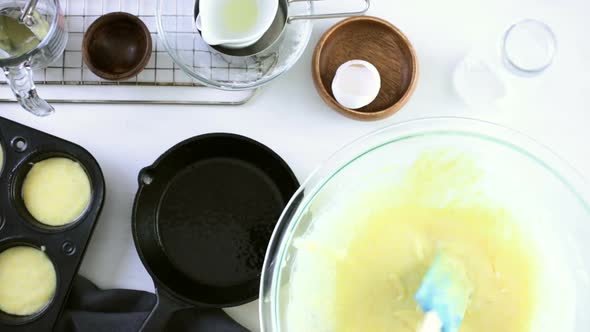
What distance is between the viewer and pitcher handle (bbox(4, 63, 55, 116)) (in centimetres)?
96

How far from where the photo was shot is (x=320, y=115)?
111cm

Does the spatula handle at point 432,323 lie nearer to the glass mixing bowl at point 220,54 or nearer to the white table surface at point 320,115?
the white table surface at point 320,115

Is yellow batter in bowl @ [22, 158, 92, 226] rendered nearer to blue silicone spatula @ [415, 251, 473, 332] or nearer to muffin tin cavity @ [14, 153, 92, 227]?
muffin tin cavity @ [14, 153, 92, 227]

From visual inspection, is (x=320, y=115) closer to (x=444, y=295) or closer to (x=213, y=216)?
(x=213, y=216)

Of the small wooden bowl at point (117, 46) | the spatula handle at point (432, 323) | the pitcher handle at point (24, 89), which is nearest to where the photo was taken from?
the spatula handle at point (432, 323)

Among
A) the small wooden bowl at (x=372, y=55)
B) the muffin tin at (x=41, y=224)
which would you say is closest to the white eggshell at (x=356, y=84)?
the small wooden bowl at (x=372, y=55)

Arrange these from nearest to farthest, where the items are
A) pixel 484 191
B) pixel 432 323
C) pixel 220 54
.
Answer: pixel 432 323 < pixel 484 191 < pixel 220 54

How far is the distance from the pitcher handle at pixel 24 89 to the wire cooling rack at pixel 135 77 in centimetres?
11

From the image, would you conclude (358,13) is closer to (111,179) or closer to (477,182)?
(477,182)

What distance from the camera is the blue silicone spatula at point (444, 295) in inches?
32.7

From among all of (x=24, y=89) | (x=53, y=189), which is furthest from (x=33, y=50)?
(x=53, y=189)

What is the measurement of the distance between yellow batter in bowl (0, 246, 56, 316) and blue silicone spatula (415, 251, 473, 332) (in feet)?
1.94

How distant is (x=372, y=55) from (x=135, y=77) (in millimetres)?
417

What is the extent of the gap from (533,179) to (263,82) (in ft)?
1.50
